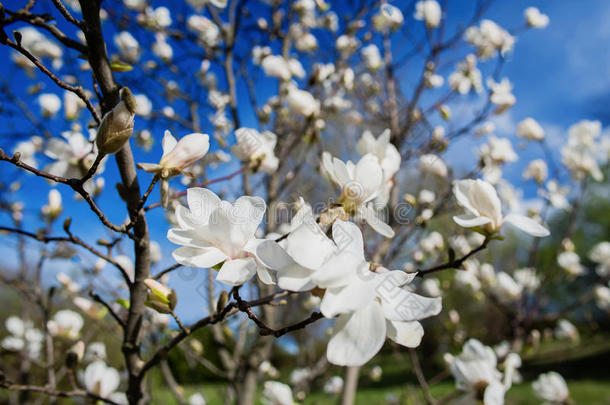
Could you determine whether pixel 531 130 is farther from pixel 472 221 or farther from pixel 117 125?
pixel 117 125

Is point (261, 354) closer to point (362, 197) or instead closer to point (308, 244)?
point (362, 197)

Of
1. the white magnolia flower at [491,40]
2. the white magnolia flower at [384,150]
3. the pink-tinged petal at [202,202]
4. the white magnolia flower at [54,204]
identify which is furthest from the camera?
the white magnolia flower at [491,40]

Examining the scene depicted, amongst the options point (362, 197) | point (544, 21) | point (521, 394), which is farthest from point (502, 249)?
point (362, 197)

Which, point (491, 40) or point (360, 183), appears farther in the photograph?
point (491, 40)

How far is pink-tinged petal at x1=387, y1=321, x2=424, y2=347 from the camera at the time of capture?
22.3 inches

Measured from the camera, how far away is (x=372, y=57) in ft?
Result: 8.90

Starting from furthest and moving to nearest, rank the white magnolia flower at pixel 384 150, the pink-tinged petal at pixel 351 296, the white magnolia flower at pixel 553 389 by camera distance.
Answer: the white magnolia flower at pixel 553 389 → the white magnolia flower at pixel 384 150 → the pink-tinged petal at pixel 351 296

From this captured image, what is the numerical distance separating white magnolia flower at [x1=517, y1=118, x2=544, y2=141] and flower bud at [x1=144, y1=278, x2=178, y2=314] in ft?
7.59

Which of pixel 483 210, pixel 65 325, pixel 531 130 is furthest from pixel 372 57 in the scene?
pixel 65 325

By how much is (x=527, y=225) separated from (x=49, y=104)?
2.24 meters

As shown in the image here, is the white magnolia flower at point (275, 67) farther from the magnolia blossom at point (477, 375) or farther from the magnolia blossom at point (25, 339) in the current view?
the magnolia blossom at point (25, 339)

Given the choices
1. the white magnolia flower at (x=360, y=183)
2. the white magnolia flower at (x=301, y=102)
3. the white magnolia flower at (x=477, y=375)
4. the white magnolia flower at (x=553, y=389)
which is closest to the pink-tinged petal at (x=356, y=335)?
the white magnolia flower at (x=360, y=183)

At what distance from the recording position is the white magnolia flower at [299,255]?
0.50m

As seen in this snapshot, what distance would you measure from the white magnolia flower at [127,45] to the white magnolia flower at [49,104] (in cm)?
67
